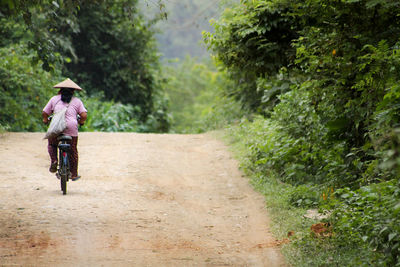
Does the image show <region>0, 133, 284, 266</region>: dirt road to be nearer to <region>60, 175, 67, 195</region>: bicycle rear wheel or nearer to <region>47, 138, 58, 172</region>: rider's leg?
<region>60, 175, 67, 195</region>: bicycle rear wheel

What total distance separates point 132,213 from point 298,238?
8.22 feet

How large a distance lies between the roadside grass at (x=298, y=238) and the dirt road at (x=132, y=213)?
18 cm

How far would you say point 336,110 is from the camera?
727cm

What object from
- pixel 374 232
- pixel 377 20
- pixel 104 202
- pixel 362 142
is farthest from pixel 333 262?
pixel 104 202

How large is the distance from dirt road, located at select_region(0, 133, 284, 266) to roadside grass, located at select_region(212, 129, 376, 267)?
18 centimetres

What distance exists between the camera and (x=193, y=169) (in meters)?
11.6

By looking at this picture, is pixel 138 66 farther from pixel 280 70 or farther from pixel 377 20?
pixel 377 20

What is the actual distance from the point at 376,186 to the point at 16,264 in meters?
3.73

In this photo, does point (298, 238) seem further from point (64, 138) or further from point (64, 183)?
point (64, 138)

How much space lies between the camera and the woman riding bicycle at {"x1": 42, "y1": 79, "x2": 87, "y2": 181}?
832 centimetres

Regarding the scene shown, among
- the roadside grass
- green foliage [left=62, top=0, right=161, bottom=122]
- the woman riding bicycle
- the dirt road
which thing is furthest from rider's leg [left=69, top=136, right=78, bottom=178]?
green foliage [left=62, top=0, right=161, bottom=122]

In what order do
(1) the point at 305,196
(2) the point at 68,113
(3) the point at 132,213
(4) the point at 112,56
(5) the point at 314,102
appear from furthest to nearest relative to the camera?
1. (4) the point at 112,56
2. (2) the point at 68,113
3. (1) the point at 305,196
4. (5) the point at 314,102
5. (3) the point at 132,213

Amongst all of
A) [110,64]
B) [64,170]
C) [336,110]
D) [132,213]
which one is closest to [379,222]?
[336,110]

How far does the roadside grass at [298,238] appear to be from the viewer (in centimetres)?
529
